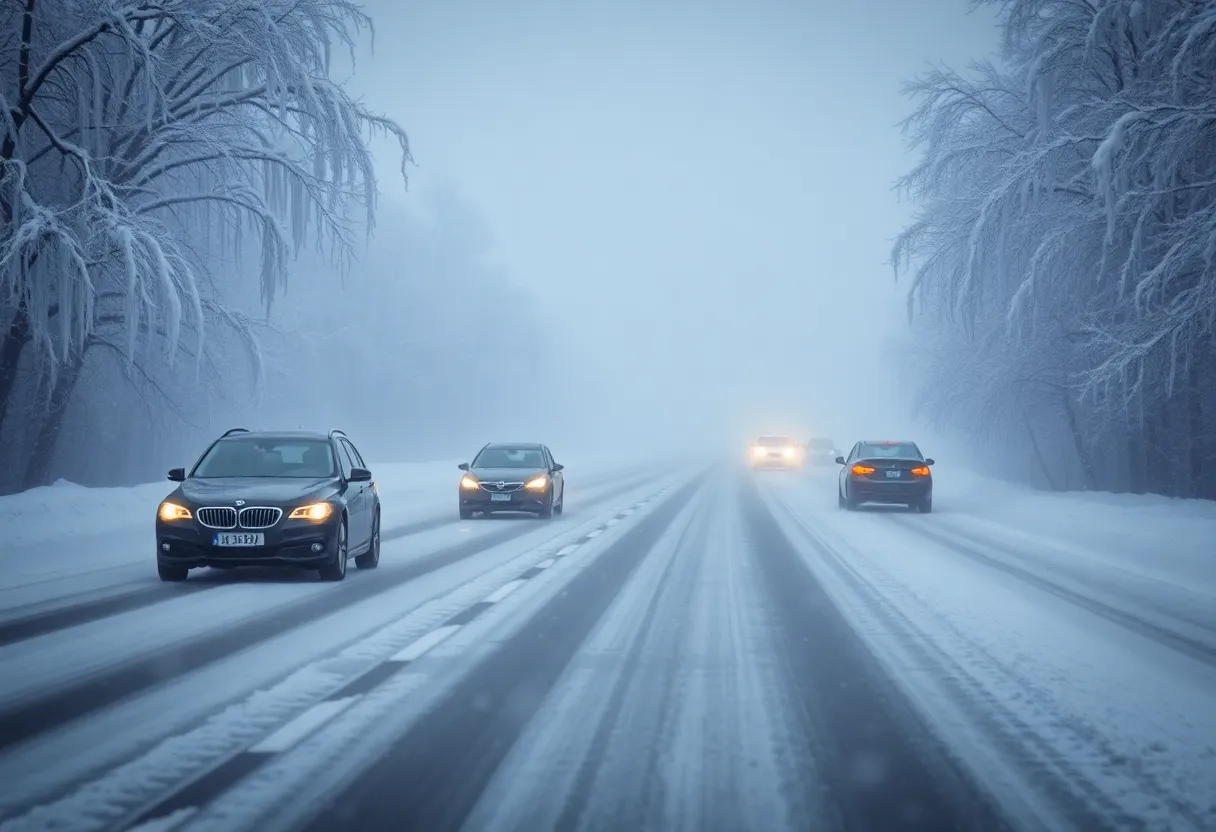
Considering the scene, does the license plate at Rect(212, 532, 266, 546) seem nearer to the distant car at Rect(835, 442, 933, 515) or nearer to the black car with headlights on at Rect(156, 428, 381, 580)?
the black car with headlights on at Rect(156, 428, 381, 580)

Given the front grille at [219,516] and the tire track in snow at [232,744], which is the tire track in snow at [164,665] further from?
the front grille at [219,516]

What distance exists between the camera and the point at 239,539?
11.4 metres

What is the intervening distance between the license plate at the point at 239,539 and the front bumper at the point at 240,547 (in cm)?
3

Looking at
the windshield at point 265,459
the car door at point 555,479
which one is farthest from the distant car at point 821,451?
the windshield at point 265,459

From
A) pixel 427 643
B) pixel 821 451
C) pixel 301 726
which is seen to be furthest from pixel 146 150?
pixel 821 451

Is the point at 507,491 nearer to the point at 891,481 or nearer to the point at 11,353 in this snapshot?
the point at 891,481

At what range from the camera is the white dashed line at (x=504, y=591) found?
10.5m

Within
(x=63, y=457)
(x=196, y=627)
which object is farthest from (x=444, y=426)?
(x=196, y=627)

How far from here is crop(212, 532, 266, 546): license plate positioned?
11.4 metres

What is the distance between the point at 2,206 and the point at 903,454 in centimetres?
1894

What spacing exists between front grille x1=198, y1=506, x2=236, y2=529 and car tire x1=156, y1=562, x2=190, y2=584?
2.20 feet

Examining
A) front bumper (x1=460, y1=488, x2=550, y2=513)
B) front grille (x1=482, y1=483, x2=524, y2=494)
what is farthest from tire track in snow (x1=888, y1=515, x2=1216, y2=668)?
front grille (x1=482, y1=483, x2=524, y2=494)

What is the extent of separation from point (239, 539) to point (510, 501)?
10749 millimetres

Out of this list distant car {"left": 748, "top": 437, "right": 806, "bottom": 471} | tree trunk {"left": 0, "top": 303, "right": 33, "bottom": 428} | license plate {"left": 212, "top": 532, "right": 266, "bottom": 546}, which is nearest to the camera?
license plate {"left": 212, "top": 532, "right": 266, "bottom": 546}
